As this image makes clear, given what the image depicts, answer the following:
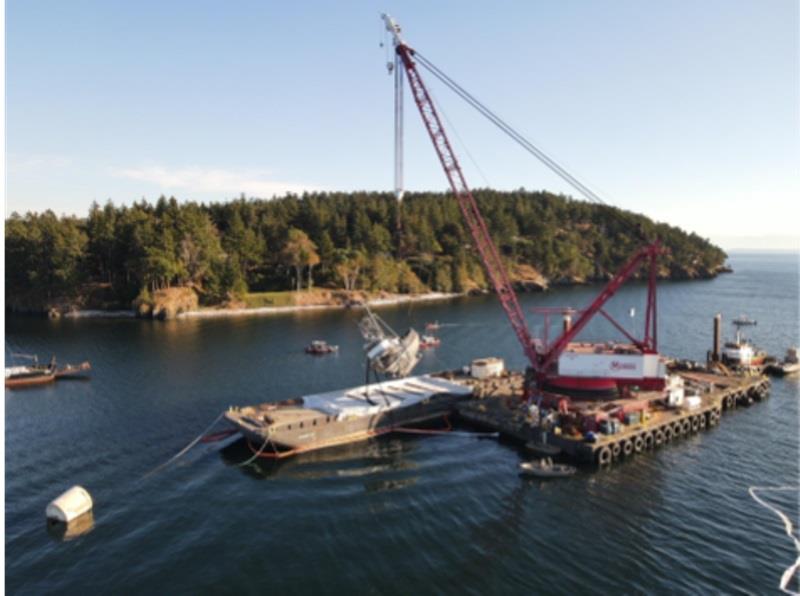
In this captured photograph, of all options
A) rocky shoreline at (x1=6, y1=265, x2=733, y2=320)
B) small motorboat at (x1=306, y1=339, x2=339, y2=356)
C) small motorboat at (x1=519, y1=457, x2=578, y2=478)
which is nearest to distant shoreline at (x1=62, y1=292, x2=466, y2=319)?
rocky shoreline at (x1=6, y1=265, x2=733, y2=320)

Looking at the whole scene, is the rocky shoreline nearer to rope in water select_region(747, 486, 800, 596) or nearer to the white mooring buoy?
the white mooring buoy

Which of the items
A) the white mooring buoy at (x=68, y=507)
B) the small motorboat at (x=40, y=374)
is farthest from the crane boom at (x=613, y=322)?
→ the small motorboat at (x=40, y=374)

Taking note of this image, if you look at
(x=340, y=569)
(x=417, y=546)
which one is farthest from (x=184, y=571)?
(x=417, y=546)

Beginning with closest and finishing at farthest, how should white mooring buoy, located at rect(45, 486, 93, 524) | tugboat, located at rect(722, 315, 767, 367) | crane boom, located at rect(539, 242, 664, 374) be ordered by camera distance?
white mooring buoy, located at rect(45, 486, 93, 524) → crane boom, located at rect(539, 242, 664, 374) → tugboat, located at rect(722, 315, 767, 367)

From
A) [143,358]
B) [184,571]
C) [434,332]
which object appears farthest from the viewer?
[434,332]

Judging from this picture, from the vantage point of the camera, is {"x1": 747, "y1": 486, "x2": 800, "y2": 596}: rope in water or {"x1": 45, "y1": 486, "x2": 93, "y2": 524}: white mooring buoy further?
{"x1": 45, "y1": 486, "x2": 93, "y2": 524}: white mooring buoy

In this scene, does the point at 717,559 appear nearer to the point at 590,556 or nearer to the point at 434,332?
the point at 590,556
